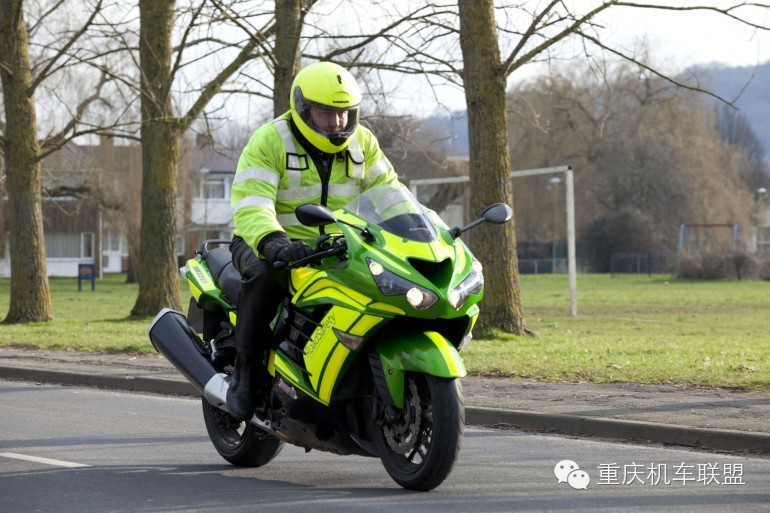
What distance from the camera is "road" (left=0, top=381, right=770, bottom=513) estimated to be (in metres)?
6.16

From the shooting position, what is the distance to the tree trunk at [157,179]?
23.3 meters

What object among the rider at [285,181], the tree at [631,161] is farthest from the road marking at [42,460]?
the tree at [631,161]

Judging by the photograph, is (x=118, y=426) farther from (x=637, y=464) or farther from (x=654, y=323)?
(x=654, y=323)

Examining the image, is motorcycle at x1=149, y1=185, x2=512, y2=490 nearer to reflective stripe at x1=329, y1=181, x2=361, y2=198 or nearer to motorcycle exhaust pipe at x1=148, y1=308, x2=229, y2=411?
reflective stripe at x1=329, y1=181, x2=361, y2=198

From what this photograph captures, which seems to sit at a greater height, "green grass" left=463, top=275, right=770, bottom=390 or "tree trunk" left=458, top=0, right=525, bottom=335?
"tree trunk" left=458, top=0, right=525, bottom=335

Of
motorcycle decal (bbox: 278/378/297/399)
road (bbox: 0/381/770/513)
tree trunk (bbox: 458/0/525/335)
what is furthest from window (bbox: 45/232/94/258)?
motorcycle decal (bbox: 278/378/297/399)

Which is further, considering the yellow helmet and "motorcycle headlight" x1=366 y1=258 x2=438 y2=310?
the yellow helmet

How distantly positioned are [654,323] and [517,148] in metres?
40.4

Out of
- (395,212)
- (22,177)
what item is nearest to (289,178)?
(395,212)

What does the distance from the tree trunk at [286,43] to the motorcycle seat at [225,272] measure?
33.0 ft

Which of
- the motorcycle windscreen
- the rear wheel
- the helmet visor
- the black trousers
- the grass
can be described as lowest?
A: the grass

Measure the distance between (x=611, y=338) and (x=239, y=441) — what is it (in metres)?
12.2

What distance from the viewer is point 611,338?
18.9 metres

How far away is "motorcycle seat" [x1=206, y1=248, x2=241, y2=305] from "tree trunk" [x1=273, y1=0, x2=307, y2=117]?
396 inches
